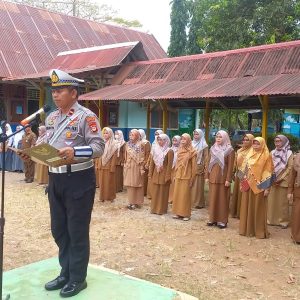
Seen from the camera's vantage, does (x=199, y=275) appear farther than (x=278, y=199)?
No

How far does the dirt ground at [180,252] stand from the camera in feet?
13.6

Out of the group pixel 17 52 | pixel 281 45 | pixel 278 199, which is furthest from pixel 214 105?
pixel 17 52

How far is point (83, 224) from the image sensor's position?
3.18 meters

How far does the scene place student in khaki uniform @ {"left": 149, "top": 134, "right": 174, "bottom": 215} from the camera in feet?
23.0

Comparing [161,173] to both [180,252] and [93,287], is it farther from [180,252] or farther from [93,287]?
[93,287]

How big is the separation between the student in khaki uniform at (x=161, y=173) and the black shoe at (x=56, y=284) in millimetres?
3808

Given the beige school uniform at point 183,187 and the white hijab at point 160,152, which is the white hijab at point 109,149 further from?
the beige school uniform at point 183,187

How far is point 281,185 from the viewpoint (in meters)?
6.59

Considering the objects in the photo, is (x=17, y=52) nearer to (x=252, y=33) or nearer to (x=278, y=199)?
(x=252, y=33)

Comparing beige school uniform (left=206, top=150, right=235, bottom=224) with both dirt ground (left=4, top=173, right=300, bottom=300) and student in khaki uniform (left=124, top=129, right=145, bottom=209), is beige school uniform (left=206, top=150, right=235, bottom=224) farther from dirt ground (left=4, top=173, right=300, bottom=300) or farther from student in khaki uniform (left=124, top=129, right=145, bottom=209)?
student in khaki uniform (left=124, top=129, right=145, bottom=209)

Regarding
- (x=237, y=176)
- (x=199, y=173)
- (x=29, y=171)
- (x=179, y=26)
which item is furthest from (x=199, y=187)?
(x=179, y=26)

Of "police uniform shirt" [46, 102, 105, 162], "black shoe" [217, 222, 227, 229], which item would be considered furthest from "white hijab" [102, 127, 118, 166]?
"police uniform shirt" [46, 102, 105, 162]

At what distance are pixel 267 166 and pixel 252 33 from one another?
10.1 m

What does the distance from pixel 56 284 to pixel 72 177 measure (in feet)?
3.13
